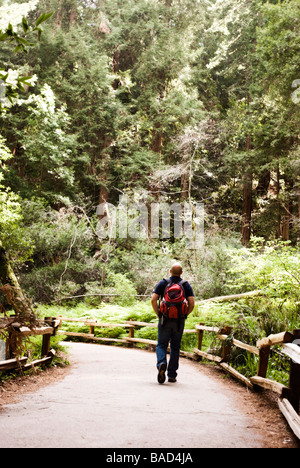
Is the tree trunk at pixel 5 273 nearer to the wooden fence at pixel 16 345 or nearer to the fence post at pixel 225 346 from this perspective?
the wooden fence at pixel 16 345

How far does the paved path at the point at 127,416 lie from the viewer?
321cm

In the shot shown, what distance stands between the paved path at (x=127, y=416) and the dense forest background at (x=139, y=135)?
13.2m

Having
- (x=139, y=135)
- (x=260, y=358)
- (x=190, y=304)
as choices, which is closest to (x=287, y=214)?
(x=139, y=135)

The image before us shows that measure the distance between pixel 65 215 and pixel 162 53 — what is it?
13544mm

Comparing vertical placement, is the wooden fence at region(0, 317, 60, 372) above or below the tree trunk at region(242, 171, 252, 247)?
below

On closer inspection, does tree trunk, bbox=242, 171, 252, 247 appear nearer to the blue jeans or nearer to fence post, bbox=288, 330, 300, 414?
the blue jeans

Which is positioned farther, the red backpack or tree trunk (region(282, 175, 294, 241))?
tree trunk (region(282, 175, 294, 241))

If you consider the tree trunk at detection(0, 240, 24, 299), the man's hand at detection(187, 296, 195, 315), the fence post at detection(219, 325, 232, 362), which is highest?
the tree trunk at detection(0, 240, 24, 299)

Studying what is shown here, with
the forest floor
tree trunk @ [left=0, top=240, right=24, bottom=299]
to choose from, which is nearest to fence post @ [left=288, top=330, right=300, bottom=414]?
the forest floor

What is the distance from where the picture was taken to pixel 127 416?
4.04 metres

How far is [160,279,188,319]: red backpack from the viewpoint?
6391 millimetres

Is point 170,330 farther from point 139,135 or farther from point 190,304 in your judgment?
point 139,135

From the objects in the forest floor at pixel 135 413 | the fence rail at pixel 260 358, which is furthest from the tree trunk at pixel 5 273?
the forest floor at pixel 135 413
